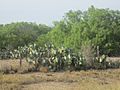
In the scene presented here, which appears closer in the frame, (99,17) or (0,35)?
(99,17)

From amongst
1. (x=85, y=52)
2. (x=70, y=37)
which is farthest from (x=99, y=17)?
(x=85, y=52)

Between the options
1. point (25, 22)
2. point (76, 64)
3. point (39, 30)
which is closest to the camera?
point (76, 64)

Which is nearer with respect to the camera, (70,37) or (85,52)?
(85,52)

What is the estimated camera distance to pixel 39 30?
248 feet

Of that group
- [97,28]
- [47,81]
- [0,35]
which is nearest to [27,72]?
[47,81]

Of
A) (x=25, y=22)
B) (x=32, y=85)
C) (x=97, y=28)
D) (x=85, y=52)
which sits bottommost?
(x=32, y=85)

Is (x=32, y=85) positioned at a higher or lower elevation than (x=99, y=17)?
lower

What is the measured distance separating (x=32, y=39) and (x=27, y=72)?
115 ft

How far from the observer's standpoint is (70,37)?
47.2 meters

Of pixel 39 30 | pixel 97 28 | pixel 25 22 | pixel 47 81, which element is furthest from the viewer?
pixel 25 22

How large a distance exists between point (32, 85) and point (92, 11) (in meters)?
28.6

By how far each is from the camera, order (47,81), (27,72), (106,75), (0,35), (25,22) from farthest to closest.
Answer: (25,22), (0,35), (27,72), (106,75), (47,81)

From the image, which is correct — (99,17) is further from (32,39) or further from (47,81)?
(47,81)

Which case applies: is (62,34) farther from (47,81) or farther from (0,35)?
(47,81)
